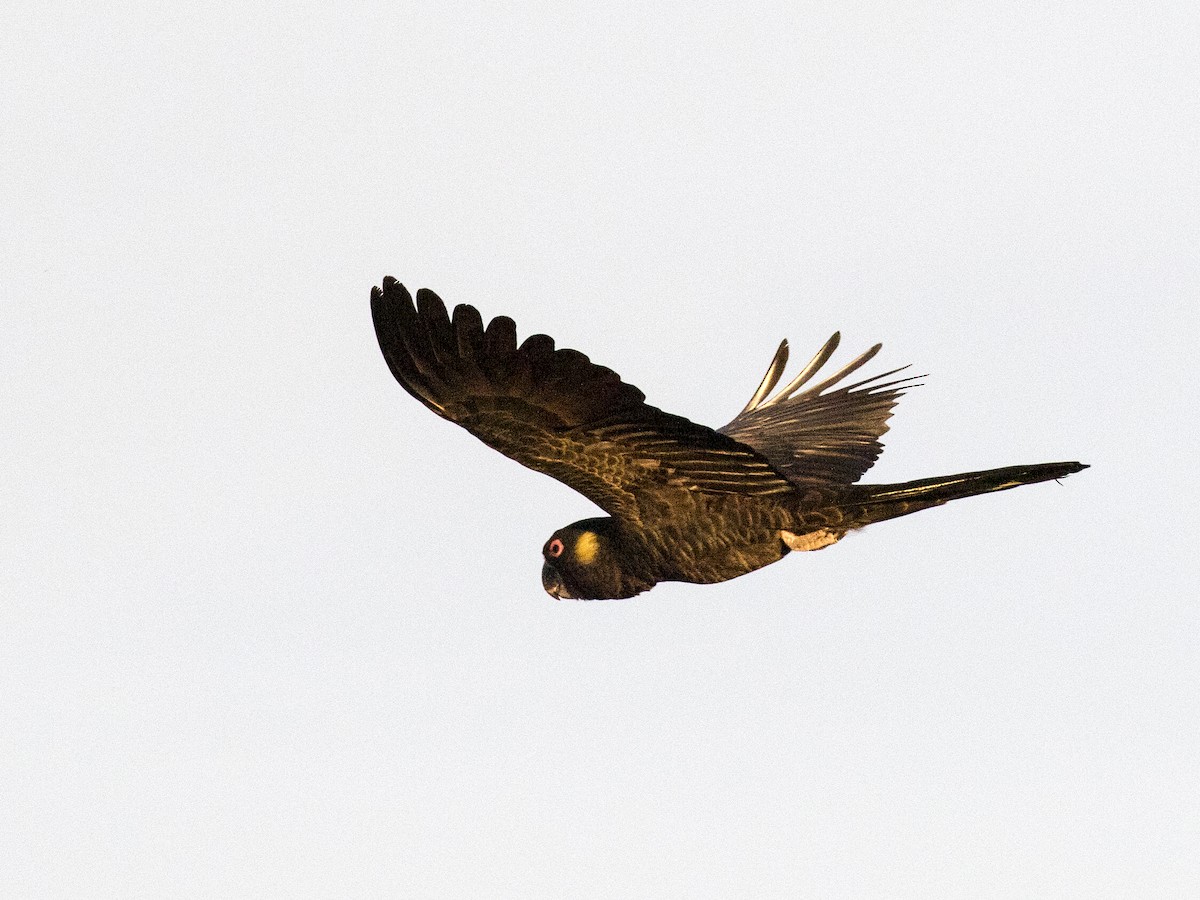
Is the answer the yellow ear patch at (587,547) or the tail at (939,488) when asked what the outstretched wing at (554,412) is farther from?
the tail at (939,488)

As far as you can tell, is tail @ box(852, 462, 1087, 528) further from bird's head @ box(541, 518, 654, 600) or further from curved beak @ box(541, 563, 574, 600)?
curved beak @ box(541, 563, 574, 600)

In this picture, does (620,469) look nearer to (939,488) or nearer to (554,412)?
(554,412)

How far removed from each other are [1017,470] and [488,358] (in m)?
3.02

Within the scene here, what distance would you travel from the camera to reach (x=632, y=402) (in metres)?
8.93

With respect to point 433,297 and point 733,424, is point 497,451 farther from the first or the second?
point 733,424

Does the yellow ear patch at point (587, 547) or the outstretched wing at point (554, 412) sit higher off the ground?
the outstretched wing at point (554, 412)

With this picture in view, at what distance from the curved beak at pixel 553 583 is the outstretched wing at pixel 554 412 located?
0.84 meters

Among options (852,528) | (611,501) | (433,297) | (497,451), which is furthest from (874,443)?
(433,297)

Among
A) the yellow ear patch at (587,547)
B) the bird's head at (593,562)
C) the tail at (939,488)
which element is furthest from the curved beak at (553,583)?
the tail at (939,488)

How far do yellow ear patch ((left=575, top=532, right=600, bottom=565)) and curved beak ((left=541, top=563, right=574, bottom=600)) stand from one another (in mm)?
256

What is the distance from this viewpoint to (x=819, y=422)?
41.5ft

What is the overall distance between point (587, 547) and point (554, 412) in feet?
5.27

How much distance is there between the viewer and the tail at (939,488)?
9.38 meters

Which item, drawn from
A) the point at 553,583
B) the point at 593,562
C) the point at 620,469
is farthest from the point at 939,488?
the point at 553,583
